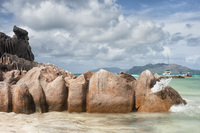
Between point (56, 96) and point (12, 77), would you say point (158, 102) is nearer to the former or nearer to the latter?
point (56, 96)

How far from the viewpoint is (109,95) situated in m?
6.14

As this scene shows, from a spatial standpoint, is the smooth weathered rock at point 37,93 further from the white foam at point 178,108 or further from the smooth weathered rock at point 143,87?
the white foam at point 178,108

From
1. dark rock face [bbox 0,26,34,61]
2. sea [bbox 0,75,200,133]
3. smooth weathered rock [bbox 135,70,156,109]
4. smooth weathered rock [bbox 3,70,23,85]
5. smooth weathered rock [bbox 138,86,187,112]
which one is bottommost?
sea [bbox 0,75,200,133]

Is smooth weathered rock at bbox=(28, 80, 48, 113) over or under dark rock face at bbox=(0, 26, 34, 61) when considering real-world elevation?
under

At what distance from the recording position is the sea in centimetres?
441

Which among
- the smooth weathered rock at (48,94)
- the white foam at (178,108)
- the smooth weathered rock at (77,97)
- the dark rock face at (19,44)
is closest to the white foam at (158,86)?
the white foam at (178,108)

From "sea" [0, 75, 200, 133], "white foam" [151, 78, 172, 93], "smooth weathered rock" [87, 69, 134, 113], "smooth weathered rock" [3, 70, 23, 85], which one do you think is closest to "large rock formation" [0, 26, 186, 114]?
"smooth weathered rock" [87, 69, 134, 113]

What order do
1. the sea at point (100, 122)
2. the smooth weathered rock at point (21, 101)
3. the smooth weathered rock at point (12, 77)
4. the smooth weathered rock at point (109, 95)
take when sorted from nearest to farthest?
the sea at point (100, 122) < the smooth weathered rock at point (21, 101) < the smooth weathered rock at point (109, 95) < the smooth weathered rock at point (12, 77)

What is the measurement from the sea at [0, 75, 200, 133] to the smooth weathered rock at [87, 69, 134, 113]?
266mm

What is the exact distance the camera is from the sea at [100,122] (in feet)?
14.5

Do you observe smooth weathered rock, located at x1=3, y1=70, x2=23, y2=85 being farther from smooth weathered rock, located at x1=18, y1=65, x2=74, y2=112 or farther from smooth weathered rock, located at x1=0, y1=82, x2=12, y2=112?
smooth weathered rock, located at x1=0, y1=82, x2=12, y2=112

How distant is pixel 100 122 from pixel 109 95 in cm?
118

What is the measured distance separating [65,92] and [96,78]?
1.18 meters

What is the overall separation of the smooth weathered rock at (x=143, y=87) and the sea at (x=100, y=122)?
22.3 inches
